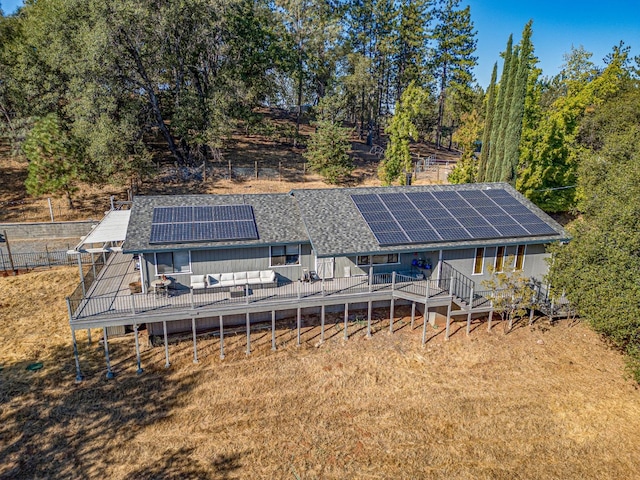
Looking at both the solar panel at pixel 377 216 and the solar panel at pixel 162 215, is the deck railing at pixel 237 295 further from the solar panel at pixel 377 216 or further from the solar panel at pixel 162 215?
the solar panel at pixel 162 215

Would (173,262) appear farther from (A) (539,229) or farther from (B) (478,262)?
(A) (539,229)

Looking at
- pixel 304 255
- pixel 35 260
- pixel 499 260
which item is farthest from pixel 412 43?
pixel 35 260

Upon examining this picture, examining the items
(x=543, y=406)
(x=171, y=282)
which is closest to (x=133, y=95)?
(x=171, y=282)

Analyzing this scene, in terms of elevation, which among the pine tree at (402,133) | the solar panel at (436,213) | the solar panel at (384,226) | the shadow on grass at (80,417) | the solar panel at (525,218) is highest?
the pine tree at (402,133)

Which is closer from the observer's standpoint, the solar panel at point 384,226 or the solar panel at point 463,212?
the solar panel at point 384,226

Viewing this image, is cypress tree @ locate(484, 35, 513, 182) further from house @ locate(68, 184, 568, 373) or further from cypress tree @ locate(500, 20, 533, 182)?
house @ locate(68, 184, 568, 373)

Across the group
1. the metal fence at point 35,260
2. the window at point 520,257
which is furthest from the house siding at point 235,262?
the metal fence at point 35,260
